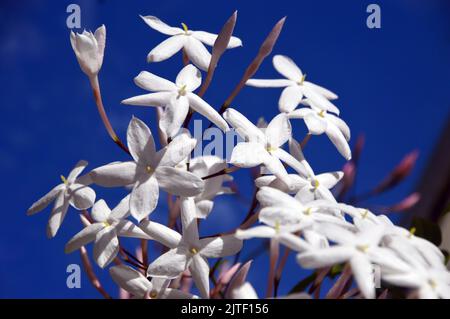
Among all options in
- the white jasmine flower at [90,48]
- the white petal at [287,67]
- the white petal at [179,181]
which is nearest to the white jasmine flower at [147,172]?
the white petal at [179,181]

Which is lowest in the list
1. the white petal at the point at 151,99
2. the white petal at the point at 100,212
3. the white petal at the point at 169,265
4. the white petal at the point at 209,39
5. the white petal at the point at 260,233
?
the white petal at the point at 169,265

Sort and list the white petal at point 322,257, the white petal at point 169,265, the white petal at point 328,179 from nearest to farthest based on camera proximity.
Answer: the white petal at point 322,257
the white petal at point 169,265
the white petal at point 328,179

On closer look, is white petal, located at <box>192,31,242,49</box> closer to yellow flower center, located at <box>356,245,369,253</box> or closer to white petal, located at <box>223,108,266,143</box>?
white petal, located at <box>223,108,266,143</box>

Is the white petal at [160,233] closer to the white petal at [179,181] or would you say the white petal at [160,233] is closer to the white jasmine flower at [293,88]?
the white petal at [179,181]

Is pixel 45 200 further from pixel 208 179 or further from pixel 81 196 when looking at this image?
pixel 208 179

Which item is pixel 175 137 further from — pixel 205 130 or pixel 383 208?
pixel 383 208

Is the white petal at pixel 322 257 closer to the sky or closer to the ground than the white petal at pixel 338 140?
closer to the ground

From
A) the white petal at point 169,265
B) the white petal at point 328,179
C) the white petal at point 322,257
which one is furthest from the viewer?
the white petal at point 328,179
